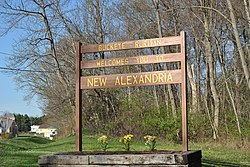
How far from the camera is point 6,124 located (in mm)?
80625

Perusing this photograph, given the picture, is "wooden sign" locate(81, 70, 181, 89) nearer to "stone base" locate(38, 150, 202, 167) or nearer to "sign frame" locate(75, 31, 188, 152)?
"sign frame" locate(75, 31, 188, 152)

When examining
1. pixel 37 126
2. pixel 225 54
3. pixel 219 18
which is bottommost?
pixel 37 126

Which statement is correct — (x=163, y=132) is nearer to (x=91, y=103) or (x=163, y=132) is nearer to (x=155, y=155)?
(x=91, y=103)

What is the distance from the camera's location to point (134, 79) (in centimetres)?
798

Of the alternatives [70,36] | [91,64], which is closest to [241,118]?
[70,36]

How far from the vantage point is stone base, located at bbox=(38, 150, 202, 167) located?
6133mm

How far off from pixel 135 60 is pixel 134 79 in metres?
0.41

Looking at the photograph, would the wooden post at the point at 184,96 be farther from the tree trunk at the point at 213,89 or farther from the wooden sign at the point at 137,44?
the tree trunk at the point at 213,89

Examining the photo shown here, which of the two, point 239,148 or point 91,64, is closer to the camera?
point 91,64

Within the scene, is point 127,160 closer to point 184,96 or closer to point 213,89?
point 184,96

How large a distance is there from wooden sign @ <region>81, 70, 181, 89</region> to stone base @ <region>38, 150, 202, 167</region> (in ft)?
5.17

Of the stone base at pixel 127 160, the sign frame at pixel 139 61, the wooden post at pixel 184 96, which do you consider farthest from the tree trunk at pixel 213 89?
the stone base at pixel 127 160

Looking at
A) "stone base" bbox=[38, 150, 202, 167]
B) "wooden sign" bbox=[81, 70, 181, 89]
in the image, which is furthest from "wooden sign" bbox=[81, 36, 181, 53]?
"stone base" bbox=[38, 150, 202, 167]

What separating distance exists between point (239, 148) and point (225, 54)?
978 cm
